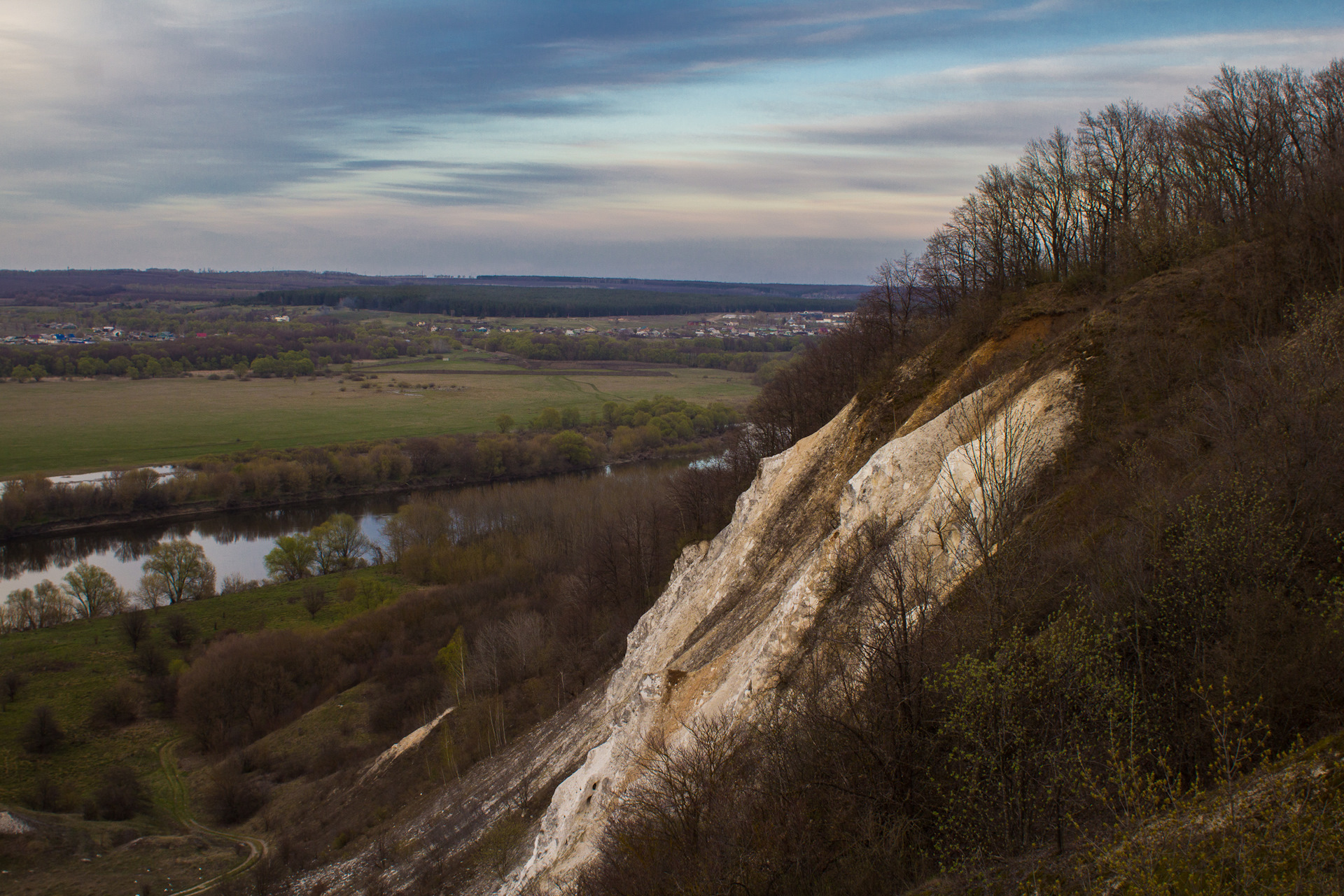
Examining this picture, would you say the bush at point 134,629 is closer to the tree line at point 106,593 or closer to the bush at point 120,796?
the tree line at point 106,593

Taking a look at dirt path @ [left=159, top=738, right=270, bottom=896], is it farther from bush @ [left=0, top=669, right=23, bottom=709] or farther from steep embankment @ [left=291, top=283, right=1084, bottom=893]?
bush @ [left=0, top=669, right=23, bottom=709]

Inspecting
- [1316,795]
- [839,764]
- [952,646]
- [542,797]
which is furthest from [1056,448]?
[542,797]

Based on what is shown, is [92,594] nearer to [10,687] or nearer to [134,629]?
[134,629]

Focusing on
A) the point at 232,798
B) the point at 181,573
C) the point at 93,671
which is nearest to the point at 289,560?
the point at 181,573

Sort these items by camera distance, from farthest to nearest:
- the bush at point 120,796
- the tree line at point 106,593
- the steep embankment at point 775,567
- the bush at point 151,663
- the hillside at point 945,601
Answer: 1. the tree line at point 106,593
2. the bush at point 151,663
3. the bush at point 120,796
4. the steep embankment at point 775,567
5. the hillside at point 945,601

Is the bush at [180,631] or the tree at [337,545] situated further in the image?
the tree at [337,545]

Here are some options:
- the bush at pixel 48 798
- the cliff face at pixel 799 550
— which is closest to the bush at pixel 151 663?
the bush at pixel 48 798
